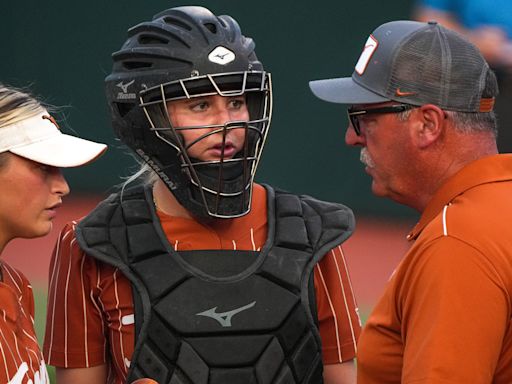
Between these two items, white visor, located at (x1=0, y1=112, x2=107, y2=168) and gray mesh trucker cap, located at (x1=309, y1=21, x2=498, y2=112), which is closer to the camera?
gray mesh trucker cap, located at (x1=309, y1=21, x2=498, y2=112)

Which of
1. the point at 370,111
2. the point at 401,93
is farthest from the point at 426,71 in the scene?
the point at 370,111

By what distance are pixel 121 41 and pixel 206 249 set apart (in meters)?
7.77

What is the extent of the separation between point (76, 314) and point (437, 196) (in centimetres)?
123

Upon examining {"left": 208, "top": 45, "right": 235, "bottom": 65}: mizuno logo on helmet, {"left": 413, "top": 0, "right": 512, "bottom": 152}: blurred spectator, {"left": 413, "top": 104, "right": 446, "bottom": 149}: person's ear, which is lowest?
{"left": 413, "top": 0, "right": 512, "bottom": 152}: blurred spectator

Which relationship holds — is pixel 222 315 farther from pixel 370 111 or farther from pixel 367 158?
pixel 370 111

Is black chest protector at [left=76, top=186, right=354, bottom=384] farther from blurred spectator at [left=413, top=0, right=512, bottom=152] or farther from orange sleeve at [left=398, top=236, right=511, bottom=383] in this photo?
blurred spectator at [left=413, top=0, right=512, bottom=152]

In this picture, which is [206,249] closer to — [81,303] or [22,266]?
[81,303]

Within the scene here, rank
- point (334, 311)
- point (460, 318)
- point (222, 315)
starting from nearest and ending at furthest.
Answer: point (460, 318), point (222, 315), point (334, 311)

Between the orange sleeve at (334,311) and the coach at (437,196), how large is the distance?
44 centimetres

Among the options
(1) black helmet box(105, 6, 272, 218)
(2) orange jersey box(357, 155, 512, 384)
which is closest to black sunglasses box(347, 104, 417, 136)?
(2) orange jersey box(357, 155, 512, 384)

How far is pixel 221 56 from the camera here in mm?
3566

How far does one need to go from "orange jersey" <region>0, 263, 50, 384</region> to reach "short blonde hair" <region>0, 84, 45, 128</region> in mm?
475

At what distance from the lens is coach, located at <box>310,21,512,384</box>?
2.68 m

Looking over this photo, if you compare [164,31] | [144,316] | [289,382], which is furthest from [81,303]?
[164,31]
